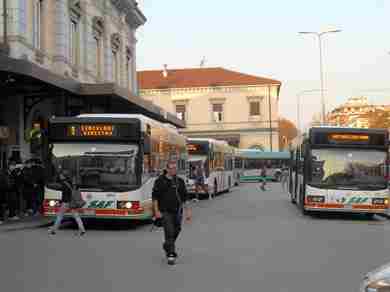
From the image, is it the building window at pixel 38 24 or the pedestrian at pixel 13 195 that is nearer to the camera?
the pedestrian at pixel 13 195

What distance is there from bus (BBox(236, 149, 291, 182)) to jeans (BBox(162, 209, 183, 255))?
171ft

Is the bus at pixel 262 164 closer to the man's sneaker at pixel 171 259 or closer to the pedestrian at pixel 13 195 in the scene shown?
the pedestrian at pixel 13 195

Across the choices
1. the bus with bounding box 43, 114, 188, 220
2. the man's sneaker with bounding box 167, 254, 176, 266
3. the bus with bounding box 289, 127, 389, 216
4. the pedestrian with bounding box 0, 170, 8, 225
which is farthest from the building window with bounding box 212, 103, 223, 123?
the man's sneaker with bounding box 167, 254, 176, 266

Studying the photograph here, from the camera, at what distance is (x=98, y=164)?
55.7ft

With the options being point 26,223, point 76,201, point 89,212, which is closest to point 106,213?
point 89,212

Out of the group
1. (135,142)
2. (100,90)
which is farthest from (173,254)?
(100,90)

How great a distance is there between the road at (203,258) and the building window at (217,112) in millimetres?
65682

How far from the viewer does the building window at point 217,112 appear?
3339 inches

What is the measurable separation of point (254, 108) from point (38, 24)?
5666cm

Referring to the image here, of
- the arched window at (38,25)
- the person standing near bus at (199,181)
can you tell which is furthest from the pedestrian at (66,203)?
the person standing near bus at (199,181)

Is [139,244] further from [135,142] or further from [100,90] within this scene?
[100,90]

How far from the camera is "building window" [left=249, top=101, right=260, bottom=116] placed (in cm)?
8369

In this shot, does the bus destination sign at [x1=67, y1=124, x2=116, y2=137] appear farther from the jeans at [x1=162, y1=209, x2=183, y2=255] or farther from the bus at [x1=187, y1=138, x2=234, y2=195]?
the bus at [x1=187, y1=138, x2=234, y2=195]

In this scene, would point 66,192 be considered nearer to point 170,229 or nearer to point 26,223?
point 26,223
